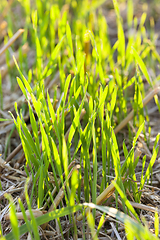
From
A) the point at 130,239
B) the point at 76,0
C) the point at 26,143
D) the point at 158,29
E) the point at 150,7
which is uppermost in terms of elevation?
the point at 76,0

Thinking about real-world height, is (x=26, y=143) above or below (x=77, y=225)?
above

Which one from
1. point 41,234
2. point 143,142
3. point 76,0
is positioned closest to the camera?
point 41,234

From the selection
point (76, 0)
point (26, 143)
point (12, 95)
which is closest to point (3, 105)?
point (12, 95)

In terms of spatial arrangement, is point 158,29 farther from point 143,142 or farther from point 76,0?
point 143,142

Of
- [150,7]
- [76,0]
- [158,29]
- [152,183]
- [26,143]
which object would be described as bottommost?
[152,183]

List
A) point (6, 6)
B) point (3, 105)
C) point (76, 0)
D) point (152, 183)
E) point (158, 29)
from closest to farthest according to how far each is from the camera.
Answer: point (152, 183), point (3, 105), point (6, 6), point (158, 29), point (76, 0)

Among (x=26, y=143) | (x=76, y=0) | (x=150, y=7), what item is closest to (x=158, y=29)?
(x=150, y=7)

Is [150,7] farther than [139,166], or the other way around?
[150,7]

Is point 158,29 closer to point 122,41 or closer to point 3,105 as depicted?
point 122,41

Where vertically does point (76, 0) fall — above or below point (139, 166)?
above
